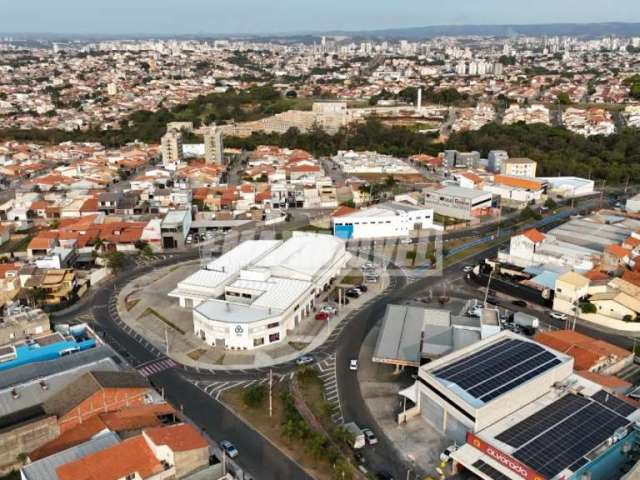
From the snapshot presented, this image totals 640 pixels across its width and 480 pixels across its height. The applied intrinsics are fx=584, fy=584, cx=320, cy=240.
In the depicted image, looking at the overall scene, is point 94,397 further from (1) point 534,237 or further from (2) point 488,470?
(1) point 534,237

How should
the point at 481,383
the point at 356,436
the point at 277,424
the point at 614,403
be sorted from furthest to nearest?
the point at 277,424
the point at 481,383
the point at 614,403
the point at 356,436

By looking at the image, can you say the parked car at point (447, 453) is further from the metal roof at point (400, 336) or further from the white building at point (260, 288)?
the white building at point (260, 288)

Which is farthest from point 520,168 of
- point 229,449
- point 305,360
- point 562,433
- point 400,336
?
point 229,449

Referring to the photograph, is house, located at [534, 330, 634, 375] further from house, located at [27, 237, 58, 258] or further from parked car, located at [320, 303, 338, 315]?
house, located at [27, 237, 58, 258]

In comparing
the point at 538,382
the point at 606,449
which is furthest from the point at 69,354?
the point at 606,449

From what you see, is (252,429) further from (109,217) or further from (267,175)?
(267,175)

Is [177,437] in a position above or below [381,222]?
above

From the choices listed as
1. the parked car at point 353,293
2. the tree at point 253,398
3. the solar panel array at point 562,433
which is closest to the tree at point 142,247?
the parked car at point 353,293
